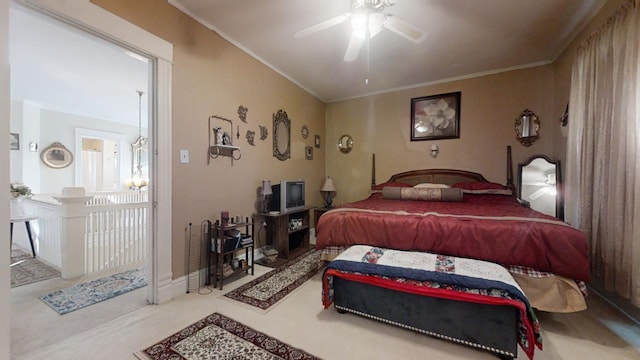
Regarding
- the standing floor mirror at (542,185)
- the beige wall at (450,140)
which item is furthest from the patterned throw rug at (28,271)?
the standing floor mirror at (542,185)

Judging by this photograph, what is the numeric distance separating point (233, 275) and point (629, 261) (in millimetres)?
3406

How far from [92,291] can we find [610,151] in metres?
4.85

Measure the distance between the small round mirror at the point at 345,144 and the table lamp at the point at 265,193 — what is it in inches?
86.3

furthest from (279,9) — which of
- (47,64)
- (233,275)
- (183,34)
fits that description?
(47,64)

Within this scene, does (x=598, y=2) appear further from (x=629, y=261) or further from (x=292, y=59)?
(x=292, y=59)

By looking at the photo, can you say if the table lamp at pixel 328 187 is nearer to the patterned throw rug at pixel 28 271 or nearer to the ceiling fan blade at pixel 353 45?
the ceiling fan blade at pixel 353 45

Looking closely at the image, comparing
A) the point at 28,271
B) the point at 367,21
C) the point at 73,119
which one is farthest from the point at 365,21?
the point at 73,119

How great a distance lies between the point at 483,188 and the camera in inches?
145

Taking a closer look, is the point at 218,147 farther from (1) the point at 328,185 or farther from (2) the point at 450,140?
(2) the point at 450,140

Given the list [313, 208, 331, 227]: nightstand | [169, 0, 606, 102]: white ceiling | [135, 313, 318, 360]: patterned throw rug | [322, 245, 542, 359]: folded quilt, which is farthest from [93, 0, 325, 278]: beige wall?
[322, 245, 542, 359]: folded quilt

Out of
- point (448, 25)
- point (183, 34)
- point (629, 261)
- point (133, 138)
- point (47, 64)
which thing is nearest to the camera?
point (629, 261)

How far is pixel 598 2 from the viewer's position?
7.53 feet

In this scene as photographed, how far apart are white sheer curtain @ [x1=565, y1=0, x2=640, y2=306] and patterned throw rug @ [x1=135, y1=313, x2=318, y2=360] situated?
2.44 m

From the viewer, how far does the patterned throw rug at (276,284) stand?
223 centimetres
